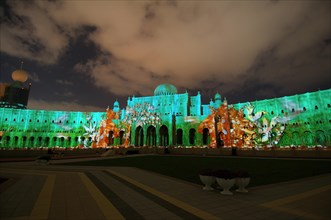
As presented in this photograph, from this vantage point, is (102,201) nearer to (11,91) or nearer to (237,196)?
(237,196)

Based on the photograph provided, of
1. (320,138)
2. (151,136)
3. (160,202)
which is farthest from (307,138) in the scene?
(160,202)

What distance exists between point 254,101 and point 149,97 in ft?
143

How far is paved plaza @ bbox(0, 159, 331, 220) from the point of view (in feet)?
16.1

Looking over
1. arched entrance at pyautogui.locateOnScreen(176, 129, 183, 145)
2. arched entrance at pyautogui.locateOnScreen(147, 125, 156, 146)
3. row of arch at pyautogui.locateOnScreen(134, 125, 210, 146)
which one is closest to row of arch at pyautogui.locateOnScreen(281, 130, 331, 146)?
row of arch at pyautogui.locateOnScreen(134, 125, 210, 146)

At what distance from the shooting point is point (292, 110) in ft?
181

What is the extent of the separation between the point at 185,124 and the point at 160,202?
52.1m

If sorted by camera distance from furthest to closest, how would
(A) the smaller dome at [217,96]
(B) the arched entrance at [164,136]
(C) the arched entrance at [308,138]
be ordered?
(A) the smaller dome at [217,96], (B) the arched entrance at [164,136], (C) the arched entrance at [308,138]

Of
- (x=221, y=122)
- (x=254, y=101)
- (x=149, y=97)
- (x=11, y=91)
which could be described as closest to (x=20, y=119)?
(x=11, y=91)

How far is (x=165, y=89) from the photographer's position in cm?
8431

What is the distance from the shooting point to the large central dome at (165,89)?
275ft

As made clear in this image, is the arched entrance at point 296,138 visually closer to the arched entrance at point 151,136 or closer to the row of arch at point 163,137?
the row of arch at point 163,137

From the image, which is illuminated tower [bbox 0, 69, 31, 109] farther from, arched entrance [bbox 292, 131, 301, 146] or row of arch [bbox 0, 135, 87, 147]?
arched entrance [bbox 292, 131, 301, 146]

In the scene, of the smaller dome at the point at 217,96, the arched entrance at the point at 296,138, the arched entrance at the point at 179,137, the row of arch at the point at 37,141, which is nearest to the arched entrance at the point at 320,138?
the arched entrance at the point at 296,138

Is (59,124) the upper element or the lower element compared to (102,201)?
upper
